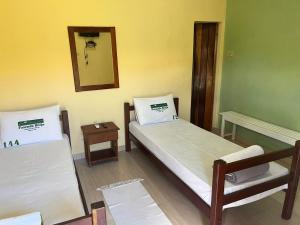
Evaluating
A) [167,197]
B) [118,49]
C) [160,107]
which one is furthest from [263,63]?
[167,197]

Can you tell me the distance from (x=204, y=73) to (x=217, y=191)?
271cm

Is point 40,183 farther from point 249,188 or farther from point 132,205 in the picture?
point 249,188

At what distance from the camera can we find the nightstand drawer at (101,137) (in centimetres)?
294

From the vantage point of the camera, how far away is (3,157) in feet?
7.57

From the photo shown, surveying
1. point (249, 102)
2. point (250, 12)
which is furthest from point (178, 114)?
point (250, 12)

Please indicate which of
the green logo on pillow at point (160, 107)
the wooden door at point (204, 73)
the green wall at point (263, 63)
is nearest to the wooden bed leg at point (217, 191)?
the green logo on pillow at point (160, 107)

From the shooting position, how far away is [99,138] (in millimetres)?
2988

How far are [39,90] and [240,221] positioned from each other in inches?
104

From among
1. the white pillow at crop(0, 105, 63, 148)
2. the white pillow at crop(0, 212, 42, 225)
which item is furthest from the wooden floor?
the white pillow at crop(0, 212, 42, 225)

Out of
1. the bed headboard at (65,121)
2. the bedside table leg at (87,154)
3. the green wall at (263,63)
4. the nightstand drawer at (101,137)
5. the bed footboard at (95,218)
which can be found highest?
the green wall at (263,63)

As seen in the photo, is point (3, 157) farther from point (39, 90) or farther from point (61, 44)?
point (61, 44)

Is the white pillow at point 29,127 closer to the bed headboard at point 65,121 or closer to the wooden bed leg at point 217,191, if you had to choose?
the bed headboard at point 65,121

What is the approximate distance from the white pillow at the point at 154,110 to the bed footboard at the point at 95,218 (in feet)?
7.25

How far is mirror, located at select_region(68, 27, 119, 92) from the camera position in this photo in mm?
2936
